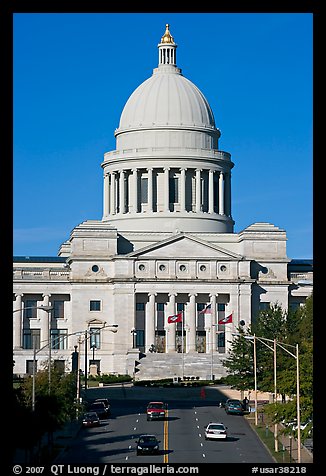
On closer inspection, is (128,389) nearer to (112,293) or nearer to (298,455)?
(112,293)

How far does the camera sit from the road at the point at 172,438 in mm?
56156

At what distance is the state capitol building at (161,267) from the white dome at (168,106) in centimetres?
17

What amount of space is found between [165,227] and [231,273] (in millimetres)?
12417

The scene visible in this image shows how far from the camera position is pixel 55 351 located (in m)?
143

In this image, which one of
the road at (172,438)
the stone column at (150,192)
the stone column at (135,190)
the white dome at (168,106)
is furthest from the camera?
the white dome at (168,106)

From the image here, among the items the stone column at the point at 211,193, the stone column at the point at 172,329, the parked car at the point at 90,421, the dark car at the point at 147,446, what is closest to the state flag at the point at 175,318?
the stone column at the point at 172,329

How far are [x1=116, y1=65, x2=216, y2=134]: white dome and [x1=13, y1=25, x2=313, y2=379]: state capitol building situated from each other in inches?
6.6

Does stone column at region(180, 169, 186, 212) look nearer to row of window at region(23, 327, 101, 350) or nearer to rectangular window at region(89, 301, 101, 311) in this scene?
rectangular window at region(89, 301, 101, 311)

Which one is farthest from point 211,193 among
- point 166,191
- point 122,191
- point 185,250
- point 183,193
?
point 185,250

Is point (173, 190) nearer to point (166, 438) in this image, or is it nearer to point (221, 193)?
point (221, 193)

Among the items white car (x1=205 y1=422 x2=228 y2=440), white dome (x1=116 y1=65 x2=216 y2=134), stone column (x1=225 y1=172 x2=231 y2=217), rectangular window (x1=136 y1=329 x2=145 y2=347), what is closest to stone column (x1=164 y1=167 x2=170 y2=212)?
white dome (x1=116 y1=65 x2=216 y2=134)

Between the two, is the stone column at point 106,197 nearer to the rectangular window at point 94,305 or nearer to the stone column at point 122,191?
the stone column at point 122,191
